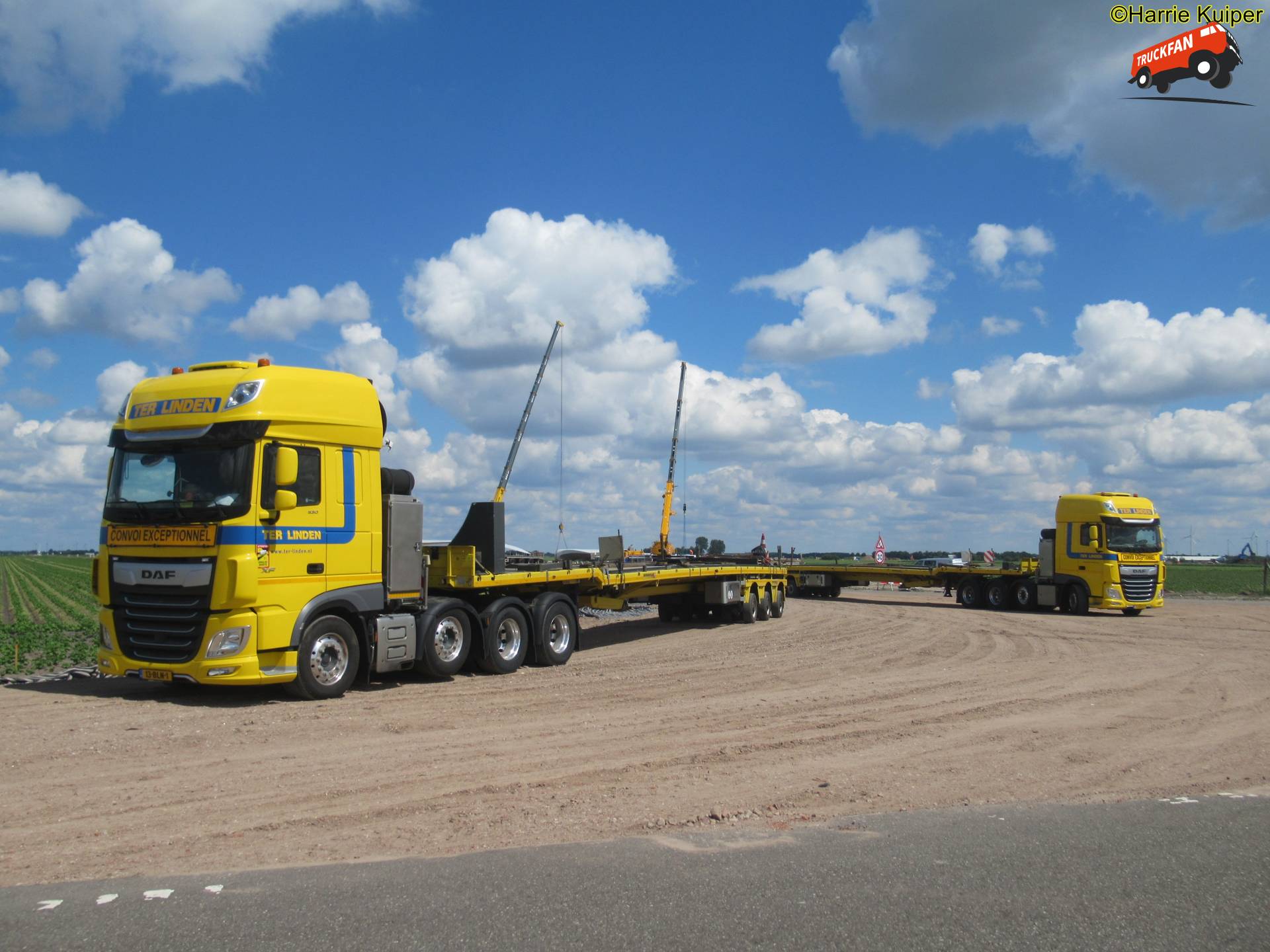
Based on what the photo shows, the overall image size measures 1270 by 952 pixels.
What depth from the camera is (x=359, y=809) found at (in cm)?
710

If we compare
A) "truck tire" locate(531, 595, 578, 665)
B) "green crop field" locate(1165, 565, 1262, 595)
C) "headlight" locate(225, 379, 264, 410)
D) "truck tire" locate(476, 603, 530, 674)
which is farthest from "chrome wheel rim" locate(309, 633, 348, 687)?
"green crop field" locate(1165, 565, 1262, 595)

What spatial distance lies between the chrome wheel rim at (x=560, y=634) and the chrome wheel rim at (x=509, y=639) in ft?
2.70

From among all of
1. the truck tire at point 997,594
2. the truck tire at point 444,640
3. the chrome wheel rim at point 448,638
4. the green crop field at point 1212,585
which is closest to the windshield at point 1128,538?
the truck tire at point 997,594

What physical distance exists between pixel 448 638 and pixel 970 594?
23.4 metres

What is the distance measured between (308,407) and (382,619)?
2.71m

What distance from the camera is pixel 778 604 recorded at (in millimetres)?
26359

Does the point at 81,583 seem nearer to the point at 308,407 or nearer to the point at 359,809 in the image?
the point at 308,407

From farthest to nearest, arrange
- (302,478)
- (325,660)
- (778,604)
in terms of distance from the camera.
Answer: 1. (778,604)
2. (325,660)
3. (302,478)

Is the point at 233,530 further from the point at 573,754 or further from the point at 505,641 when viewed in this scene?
the point at 505,641

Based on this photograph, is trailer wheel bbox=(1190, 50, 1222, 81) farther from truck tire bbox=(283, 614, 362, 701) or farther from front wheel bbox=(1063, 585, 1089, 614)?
truck tire bbox=(283, 614, 362, 701)

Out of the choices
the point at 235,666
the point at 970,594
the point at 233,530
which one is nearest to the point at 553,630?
the point at 235,666

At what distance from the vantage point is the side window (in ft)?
36.4

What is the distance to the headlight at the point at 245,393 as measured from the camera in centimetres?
1115

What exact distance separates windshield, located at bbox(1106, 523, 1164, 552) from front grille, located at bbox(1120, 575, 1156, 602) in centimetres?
75
